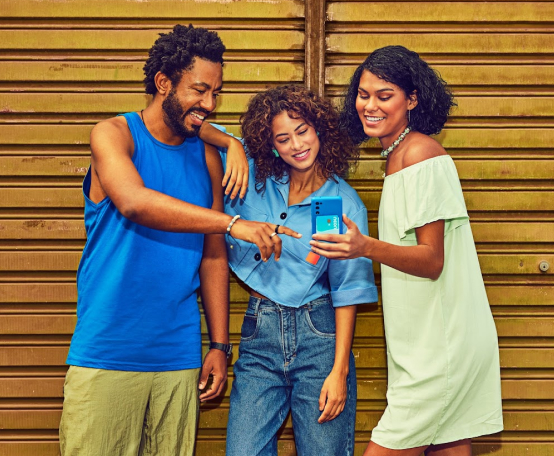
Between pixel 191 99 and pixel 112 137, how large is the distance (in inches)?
18.0

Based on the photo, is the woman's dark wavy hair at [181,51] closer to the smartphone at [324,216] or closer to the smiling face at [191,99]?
the smiling face at [191,99]

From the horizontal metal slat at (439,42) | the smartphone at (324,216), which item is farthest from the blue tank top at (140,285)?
the horizontal metal slat at (439,42)

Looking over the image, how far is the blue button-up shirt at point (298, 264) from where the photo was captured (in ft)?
10.4

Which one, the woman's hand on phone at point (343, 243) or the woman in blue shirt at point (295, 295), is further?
the woman in blue shirt at point (295, 295)

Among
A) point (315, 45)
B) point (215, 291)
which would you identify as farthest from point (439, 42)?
point (215, 291)

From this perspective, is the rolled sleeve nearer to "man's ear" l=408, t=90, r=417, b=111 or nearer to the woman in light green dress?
the woman in light green dress

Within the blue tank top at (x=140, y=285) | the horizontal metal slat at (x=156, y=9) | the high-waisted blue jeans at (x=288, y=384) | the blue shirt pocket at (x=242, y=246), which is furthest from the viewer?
the horizontal metal slat at (x=156, y=9)

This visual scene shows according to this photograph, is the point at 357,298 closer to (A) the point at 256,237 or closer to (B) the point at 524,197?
(A) the point at 256,237

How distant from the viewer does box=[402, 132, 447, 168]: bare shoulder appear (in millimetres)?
2971

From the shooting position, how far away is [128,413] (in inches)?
117

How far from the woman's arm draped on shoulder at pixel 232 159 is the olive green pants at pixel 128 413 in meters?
1.00

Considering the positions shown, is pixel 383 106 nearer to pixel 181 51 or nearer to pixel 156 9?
pixel 181 51

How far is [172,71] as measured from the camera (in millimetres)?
3166

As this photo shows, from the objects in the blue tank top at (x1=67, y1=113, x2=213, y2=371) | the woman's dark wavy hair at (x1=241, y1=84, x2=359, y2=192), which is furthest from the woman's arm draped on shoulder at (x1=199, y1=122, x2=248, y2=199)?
the blue tank top at (x1=67, y1=113, x2=213, y2=371)
